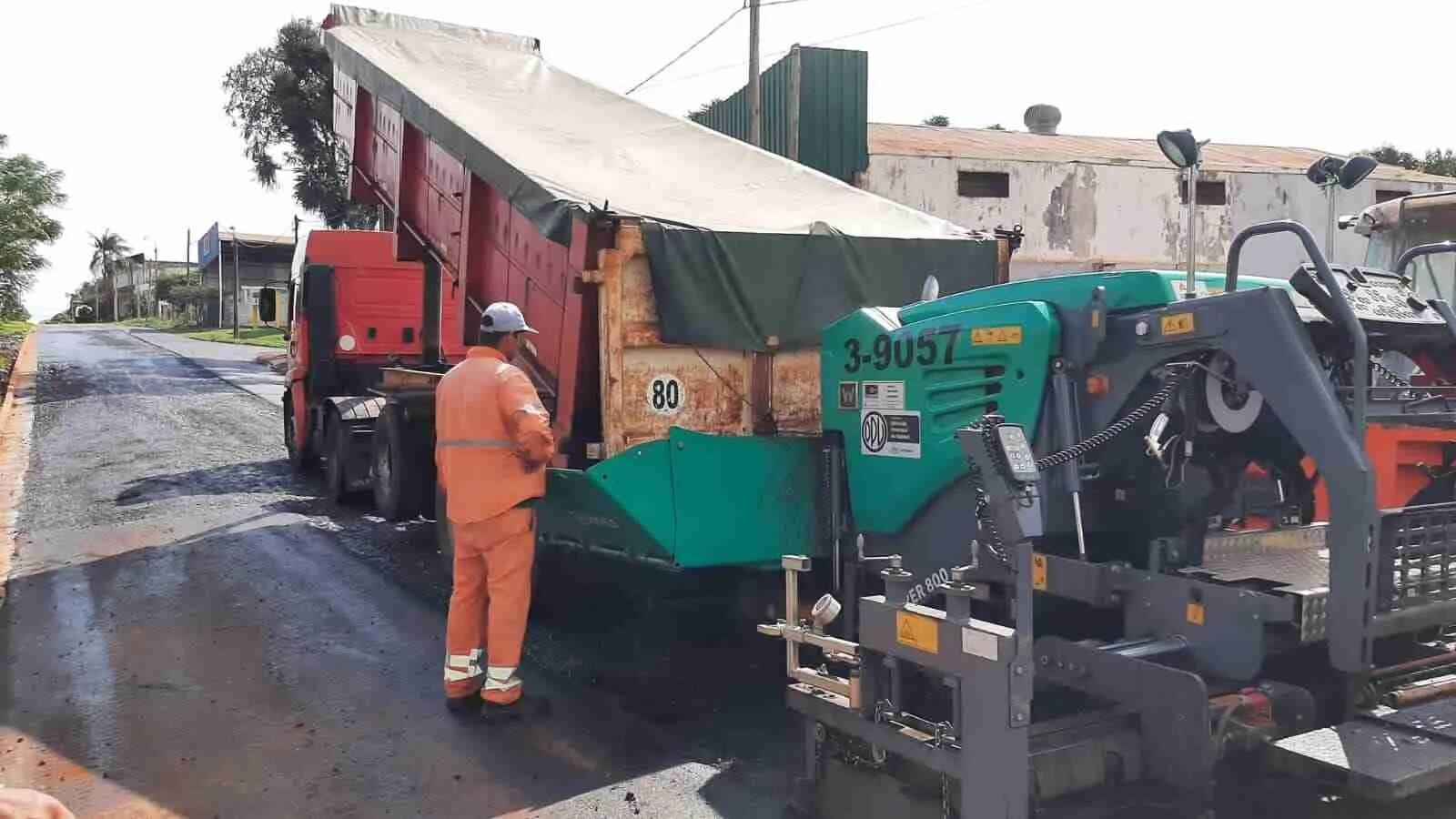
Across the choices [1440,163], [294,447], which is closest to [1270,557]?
[294,447]

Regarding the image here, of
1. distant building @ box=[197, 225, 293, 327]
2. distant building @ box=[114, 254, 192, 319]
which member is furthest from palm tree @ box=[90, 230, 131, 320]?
distant building @ box=[197, 225, 293, 327]

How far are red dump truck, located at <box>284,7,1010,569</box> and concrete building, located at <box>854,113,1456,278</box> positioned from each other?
41.6 feet

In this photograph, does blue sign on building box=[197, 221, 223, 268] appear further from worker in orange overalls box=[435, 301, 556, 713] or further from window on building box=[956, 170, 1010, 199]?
worker in orange overalls box=[435, 301, 556, 713]

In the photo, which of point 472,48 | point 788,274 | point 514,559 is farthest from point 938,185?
point 514,559

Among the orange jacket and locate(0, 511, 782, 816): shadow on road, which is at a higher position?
the orange jacket

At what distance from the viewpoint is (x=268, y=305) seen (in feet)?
48.2

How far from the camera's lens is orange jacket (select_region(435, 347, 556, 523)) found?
536 cm

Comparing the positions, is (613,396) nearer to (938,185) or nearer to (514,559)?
(514,559)

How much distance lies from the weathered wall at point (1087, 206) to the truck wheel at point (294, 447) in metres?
10.8

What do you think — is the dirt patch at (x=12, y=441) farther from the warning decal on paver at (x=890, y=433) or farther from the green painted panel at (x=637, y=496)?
the warning decal on paver at (x=890, y=433)

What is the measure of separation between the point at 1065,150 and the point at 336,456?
16288 mm

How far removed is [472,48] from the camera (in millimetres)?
9602

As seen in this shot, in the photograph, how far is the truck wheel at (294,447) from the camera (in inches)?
516

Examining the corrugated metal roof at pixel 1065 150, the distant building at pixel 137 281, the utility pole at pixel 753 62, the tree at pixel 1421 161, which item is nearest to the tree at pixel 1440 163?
the tree at pixel 1421 161
